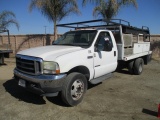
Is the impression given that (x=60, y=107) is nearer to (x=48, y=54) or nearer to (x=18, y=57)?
(x=48, y=54)

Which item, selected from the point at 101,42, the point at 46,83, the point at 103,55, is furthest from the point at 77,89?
the point at 101,42

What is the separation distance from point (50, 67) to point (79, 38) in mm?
2033

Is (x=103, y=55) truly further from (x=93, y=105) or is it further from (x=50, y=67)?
(x=50, y=67)

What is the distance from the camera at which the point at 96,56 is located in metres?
5.66

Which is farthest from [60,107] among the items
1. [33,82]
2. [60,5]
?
[60,5]

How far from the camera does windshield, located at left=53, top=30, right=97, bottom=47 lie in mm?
5830

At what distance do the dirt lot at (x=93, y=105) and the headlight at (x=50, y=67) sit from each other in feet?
3.27

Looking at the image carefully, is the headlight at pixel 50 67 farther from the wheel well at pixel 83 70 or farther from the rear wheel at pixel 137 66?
the rear wheel at pixel 137 66

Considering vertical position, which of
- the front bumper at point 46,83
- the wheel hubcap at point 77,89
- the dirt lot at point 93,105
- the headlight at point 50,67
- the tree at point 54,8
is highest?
the tree at point 54,8

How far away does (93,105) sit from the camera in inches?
200

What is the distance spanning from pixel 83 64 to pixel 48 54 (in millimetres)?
998

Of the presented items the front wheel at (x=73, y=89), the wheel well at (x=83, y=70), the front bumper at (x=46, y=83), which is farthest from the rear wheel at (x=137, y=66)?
the front bumper at (x=46, y=83)

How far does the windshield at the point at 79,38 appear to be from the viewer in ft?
19.1

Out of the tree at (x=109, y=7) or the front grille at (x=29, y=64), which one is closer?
the front grille at (x=29, y=64)
